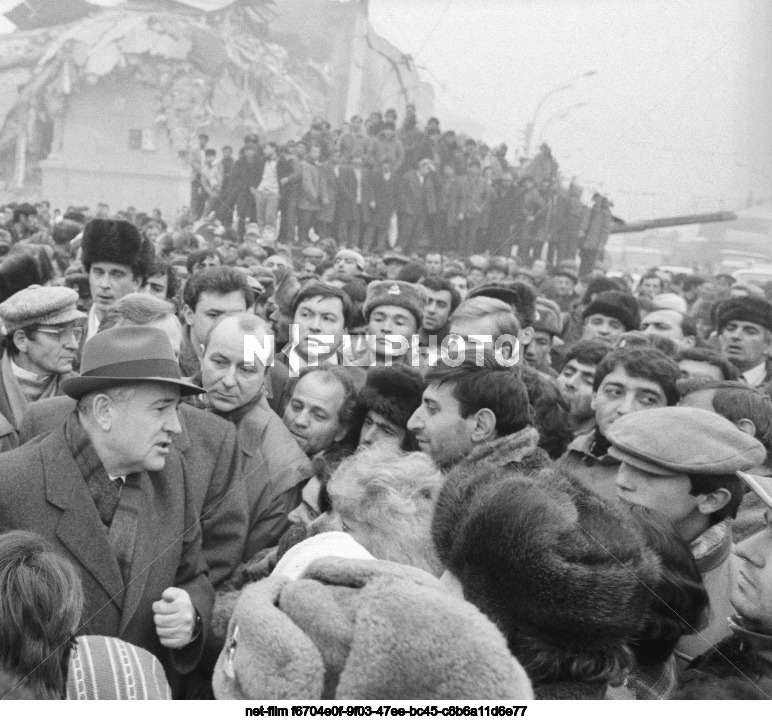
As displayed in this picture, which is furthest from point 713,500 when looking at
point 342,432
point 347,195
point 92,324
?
point 347,195

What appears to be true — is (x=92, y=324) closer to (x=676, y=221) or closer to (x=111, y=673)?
(x=111, y=673)

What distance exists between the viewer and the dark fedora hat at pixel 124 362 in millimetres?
2018

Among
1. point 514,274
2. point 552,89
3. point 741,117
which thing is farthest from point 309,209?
point 741,117

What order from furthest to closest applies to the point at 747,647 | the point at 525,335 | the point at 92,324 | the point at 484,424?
the point at 525,335 < the point at 92,324 < the point at 484,424 < the point at 747,647

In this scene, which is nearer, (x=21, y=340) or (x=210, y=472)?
(x=210, y=472)

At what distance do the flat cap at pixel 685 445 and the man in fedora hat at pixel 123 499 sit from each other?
43.5 inches

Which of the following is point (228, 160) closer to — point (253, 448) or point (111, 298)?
point (111, 298)

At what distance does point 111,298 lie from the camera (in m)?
3.81

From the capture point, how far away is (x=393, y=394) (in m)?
2.84

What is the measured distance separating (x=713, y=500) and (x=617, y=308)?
8.67 ft

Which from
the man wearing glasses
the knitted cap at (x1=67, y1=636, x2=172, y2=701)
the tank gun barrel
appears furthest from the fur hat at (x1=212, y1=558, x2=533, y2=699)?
the tank gun barrel

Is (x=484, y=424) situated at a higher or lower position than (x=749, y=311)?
lower

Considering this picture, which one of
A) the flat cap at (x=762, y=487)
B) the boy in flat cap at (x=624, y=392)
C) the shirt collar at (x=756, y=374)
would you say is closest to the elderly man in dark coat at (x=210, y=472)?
the boy in flat cap at (x=624, y=392)
